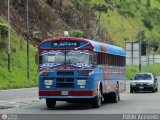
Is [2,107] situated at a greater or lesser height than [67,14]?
lesser

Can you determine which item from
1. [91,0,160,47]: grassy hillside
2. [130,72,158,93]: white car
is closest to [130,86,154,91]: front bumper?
[130,72,158,93]: white car

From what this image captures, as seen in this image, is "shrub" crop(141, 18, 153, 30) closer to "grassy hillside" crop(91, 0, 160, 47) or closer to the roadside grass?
"grassy hillside" crop(91, 0, 160, 47)

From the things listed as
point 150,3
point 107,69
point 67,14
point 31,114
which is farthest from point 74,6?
point 31,114

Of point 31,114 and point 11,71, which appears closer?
point 31,114

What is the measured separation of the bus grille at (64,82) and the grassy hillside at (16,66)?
3157 cm

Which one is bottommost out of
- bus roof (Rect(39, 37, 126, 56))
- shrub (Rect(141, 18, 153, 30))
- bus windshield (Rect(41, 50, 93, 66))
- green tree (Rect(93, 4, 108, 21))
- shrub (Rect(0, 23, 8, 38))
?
bus windshield (Rect(41, 50, 93, 66))

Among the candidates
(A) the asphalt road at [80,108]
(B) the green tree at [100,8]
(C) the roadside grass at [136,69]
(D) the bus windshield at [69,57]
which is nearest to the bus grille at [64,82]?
(D) the bus windshield at [69,57]

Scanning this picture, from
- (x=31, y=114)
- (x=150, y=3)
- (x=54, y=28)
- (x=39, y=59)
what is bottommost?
(x=31, y=114)

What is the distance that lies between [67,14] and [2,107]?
236 ft

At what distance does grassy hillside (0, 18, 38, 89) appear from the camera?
6266 centimetres

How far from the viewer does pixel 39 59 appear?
89.6ft

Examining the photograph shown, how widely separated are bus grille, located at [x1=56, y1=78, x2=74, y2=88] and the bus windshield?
70 cm

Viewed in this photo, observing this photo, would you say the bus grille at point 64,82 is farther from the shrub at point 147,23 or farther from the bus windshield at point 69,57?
the shrub at point 147,23

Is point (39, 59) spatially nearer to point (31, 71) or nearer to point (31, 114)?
point (31, 114)
